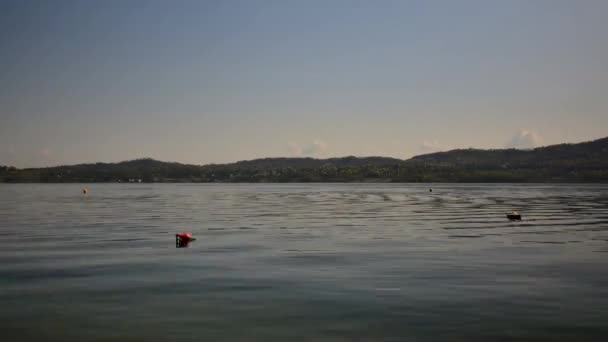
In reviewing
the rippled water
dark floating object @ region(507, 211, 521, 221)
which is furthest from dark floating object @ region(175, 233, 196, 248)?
dark floating object @ region(507, 211, 521, 221)

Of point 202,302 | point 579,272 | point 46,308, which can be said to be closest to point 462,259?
point 579,272

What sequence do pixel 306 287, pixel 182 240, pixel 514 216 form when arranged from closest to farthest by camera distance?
pixel 306 287, pixel 182 240, pixel 514 216

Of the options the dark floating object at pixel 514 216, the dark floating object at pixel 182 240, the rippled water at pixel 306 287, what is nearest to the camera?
the rippled water at pixel 306 287

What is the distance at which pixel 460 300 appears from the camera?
61.7 feet

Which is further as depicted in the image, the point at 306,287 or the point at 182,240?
the point at 182,240

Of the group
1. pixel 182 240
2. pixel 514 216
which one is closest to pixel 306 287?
pixel 182 240

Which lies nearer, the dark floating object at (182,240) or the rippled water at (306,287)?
the rippled water at (306,287)

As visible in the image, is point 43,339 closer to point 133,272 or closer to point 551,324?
point 133,272

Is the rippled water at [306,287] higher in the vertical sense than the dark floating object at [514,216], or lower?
lower

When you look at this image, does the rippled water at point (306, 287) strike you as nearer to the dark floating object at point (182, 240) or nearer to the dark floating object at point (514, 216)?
the dark floating object at point (182, 240)

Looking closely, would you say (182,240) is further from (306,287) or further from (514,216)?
(514,216)

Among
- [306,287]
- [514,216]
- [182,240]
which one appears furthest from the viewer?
[514,216]

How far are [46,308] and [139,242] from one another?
18.3 metres

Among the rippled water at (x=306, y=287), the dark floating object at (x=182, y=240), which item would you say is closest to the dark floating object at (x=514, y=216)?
the rippled water at (x=306, y=287)
